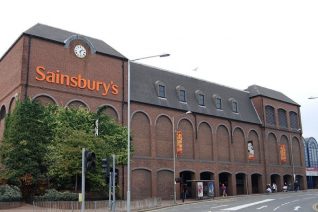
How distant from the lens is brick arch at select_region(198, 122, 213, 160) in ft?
183

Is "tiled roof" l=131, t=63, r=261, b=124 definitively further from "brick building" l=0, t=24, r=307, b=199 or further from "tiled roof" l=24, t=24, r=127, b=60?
"tiled roof" l=24, t=24, r=127, b=60

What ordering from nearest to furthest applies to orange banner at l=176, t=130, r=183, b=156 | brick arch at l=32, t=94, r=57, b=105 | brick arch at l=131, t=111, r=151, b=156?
brick arch at l=32, t=94, r=57, b=105
brick arch at l=131, t=111, r=151, b=156
orange banner at l=176, t=130, r=183, b=156

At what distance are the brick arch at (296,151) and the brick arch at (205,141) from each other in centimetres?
2156

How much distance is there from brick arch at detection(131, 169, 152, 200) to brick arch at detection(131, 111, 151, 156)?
84.5 inches

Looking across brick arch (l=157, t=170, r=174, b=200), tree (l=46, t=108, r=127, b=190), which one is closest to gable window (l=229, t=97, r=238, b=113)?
brick arch (l=157, t=170, r=174, b=200)

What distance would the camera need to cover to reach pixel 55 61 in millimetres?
42281

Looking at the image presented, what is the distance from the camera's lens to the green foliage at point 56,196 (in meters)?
33.1

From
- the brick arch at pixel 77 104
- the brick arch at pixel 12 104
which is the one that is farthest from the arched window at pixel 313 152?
the brick arch at pixel 12 104

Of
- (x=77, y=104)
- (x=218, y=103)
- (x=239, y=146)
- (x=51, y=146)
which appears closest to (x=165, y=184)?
(x=77, y=104)

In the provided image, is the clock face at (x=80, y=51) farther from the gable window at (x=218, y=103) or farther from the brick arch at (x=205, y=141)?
the gable window at (x=218, y=103)

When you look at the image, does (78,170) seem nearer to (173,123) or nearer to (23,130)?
(23,130)

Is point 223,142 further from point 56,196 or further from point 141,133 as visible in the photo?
point 56,196

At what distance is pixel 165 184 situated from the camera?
1976 inches

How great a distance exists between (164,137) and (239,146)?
49.8 ft
